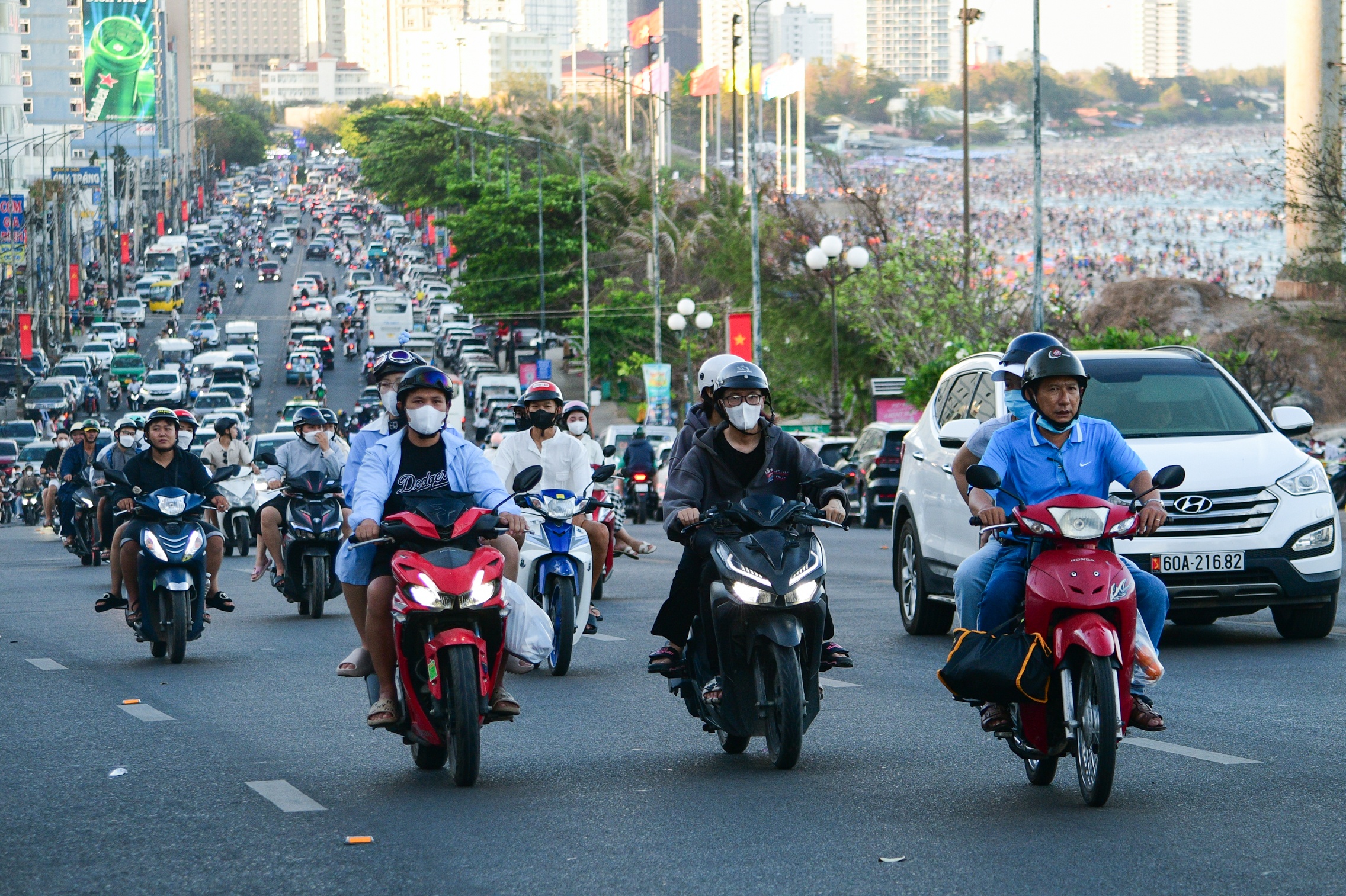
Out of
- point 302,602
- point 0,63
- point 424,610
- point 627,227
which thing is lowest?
point 302,602

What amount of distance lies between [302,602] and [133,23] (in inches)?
5730

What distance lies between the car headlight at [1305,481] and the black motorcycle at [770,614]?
4799mm

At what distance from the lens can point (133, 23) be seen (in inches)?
6033

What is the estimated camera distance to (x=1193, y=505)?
11641 mm

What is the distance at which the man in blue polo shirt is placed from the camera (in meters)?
7.28

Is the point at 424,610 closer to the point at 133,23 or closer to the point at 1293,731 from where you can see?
the point at 1293,731

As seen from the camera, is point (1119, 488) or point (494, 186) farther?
point (494, 186)

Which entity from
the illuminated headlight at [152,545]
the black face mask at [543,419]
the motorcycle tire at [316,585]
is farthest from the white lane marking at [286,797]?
the motorcycle tire at [316,585]

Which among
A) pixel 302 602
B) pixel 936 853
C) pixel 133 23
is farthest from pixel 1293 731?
pixel 133 23

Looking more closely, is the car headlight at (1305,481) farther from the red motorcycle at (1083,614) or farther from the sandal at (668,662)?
the red motorcycle at (1083,614)

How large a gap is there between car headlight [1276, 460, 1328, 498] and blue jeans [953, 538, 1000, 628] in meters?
4.94

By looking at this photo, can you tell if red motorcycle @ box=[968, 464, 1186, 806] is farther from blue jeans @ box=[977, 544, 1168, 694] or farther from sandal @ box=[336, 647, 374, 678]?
sandal @ box=[336, 647, 374, 678]

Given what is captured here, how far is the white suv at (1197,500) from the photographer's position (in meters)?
11.6

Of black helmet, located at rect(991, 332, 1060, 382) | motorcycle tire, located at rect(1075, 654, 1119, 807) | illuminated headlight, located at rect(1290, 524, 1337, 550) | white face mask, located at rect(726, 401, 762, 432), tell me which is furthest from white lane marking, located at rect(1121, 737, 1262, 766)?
illuminated headlight, located at rect(1290, 524, 1337, 550)
